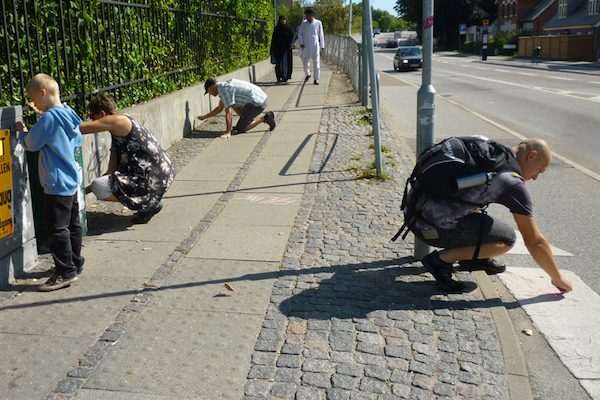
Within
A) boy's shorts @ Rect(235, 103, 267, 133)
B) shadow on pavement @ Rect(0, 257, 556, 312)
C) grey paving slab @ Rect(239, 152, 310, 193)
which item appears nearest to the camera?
shadow on pavement @ Rect(0, 257, 556, 312)

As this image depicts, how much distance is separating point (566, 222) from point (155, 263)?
4140mm

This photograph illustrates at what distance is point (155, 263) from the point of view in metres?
4.74

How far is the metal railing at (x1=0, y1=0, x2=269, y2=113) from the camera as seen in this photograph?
5770 mm

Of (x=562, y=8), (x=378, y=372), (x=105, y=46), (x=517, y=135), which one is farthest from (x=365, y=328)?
(x=562, y=8)

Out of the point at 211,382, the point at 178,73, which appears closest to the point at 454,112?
the point at 178,73

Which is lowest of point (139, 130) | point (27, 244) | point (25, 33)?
point (27, 244)

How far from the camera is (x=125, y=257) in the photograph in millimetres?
4871

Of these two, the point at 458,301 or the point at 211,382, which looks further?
the point at 458,301

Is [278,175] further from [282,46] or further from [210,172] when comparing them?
[282,46]

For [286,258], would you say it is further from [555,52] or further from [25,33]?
[555,52]

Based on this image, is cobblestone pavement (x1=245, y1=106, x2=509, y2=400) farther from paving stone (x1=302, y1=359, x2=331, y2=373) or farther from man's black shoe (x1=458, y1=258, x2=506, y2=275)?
man's black shoe (x1=458, y1=258, x2=506, y2=275)

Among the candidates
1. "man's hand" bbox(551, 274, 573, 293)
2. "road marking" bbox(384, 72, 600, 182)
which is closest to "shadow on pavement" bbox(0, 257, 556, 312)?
"man's hand" bbox(551, 274, 573, 293)

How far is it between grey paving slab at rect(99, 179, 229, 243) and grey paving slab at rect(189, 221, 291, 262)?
27cm

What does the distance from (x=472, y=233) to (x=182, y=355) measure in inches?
82.5
